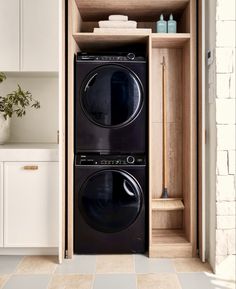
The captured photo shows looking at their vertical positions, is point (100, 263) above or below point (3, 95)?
below

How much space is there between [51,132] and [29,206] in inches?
35.4

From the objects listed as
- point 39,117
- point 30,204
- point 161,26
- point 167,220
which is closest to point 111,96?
point 161,26

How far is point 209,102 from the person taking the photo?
8.63 feet

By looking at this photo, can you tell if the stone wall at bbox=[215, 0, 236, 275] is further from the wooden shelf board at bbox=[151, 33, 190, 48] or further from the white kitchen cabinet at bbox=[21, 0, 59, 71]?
the white kitchen cabinet at bbox=[21, 0, 59, 71]

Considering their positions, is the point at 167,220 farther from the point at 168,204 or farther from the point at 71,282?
the point at 71,282

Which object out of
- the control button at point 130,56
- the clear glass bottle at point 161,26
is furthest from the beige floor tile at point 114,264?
the clear glass bottle at point 161,26

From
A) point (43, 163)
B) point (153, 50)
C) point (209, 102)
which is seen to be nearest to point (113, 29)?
point (153, 50)

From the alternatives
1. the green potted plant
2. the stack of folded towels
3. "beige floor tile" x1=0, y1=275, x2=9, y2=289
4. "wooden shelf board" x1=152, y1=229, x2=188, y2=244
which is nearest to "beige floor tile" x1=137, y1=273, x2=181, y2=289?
"wooden shelf board" x1=152, y1=229, x2=188, y2=244

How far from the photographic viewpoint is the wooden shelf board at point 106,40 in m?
2.70

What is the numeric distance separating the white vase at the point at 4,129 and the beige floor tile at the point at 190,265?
5.90ft

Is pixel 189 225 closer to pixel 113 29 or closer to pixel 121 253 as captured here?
pixel 121 253

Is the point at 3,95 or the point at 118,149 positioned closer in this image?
the point at 118,149

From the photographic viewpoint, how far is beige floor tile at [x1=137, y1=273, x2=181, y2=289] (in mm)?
2262

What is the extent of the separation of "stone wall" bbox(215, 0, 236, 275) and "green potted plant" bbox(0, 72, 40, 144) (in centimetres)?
162
